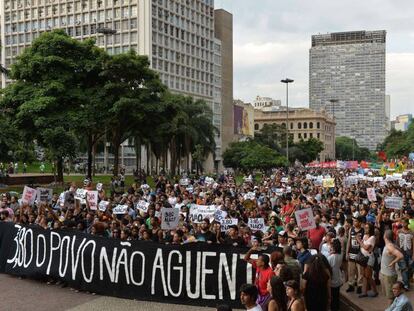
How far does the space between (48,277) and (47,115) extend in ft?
87.8

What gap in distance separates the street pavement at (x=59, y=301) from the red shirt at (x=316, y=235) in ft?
10.3

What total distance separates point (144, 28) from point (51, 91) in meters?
58.2

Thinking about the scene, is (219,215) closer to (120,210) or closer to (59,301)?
(120,210)

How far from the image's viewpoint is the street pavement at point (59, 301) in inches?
404

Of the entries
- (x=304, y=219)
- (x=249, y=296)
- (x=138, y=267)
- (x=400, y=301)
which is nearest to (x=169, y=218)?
(x=138, y=267)

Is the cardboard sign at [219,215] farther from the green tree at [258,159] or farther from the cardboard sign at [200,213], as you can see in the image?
the green tree at [258,159]

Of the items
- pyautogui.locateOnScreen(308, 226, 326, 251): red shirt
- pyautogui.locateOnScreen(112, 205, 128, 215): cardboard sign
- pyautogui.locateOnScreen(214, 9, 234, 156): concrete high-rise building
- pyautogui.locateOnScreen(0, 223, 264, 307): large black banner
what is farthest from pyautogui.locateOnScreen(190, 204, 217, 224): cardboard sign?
pyautogui.locateOnScreen(214, 9, 234, 156): concrete high-rise building

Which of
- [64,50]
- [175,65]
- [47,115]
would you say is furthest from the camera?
[175,65]

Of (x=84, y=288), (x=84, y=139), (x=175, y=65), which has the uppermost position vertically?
(x=175, y=65)

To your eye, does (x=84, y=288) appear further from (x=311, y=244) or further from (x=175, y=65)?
(x=175, y=65)

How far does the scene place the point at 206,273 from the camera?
10.2 metres

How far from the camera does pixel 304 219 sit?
1266 centimetres

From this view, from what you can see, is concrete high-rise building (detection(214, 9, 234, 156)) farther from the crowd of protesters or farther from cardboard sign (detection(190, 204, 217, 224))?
the crowd of protesters

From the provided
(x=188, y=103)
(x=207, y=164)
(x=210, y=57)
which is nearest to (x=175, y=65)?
(x=210, y=57)
